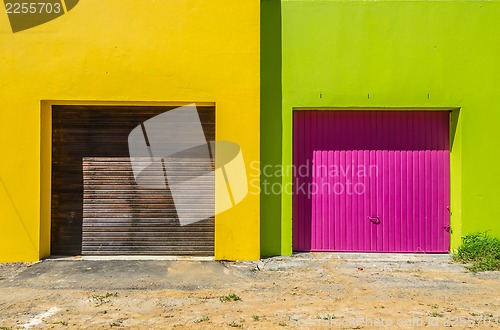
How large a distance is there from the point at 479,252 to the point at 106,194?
20.8 ft

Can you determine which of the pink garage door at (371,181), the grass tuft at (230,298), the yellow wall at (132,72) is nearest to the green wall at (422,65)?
the pink garage door at (371,181)

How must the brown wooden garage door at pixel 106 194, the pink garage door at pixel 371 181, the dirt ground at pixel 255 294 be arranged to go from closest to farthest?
the dirt ground at pixel 255 294, the brown wooden garage door at pixel 106 194, the pink garage door at pixel 371 181

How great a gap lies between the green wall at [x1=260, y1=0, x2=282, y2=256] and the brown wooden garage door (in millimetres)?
905

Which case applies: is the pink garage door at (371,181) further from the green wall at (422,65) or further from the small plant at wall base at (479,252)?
the small plant at wall base at (479,252)

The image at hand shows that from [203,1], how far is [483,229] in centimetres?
614

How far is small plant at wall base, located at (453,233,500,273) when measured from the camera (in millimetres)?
7723

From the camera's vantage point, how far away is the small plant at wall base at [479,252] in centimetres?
772

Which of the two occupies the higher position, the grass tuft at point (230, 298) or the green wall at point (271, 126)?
the green wall at point (271, 126)

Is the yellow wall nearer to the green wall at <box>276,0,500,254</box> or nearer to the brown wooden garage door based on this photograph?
the brown wooden garage door

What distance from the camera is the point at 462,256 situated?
27.0 ft

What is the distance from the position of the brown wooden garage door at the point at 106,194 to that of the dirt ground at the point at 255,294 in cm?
51

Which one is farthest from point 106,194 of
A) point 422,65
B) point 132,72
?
point 422,65

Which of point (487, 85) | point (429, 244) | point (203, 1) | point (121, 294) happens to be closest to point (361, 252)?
point (429, 244)

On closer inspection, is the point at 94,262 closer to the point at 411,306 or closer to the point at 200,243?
the point at 200,243
